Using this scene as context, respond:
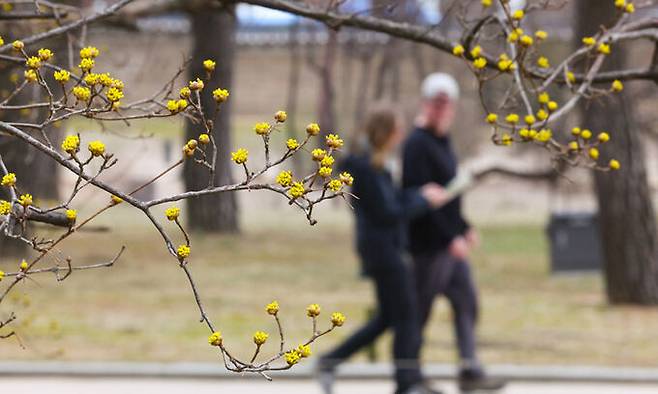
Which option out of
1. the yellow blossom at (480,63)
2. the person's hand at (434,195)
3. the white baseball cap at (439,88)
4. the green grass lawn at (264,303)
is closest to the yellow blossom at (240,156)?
the yellow blossom at (480,63)

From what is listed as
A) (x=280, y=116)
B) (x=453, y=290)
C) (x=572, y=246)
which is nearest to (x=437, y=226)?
(x=453, y=290)

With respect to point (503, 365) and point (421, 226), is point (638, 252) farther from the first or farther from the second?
point (421, 226)

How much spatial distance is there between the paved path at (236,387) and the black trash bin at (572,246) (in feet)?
32.6

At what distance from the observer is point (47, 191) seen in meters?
23.2

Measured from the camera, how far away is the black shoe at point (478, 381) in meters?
10.2

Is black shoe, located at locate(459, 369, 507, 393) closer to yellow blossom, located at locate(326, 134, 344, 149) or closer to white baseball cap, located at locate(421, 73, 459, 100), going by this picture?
white baseball cap, located at locate(421, 73, 459, 100)

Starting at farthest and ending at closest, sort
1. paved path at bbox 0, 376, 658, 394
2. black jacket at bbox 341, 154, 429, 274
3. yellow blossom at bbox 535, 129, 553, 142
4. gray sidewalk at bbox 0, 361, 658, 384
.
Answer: gray sidewalk at bbox 0, 361, 658, 384, paved path at bbox 0, 376, 658, 394, black jacket at bbox 341, 154, 429, 274, yellow blossom at bbox 535, 129, 553, 142

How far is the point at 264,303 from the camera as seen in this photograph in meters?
17.3

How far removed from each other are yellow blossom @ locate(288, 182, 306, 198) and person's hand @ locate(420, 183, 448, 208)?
5965 millimetres

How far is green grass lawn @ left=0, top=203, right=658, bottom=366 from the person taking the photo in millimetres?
13164

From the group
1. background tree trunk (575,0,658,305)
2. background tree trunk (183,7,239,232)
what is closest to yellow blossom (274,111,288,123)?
background tree trunk (575,0,658,305)

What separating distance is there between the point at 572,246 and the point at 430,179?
11.5 metres

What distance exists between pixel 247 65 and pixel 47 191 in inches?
1388

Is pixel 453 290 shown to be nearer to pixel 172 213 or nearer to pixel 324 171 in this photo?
pixel 172 213
